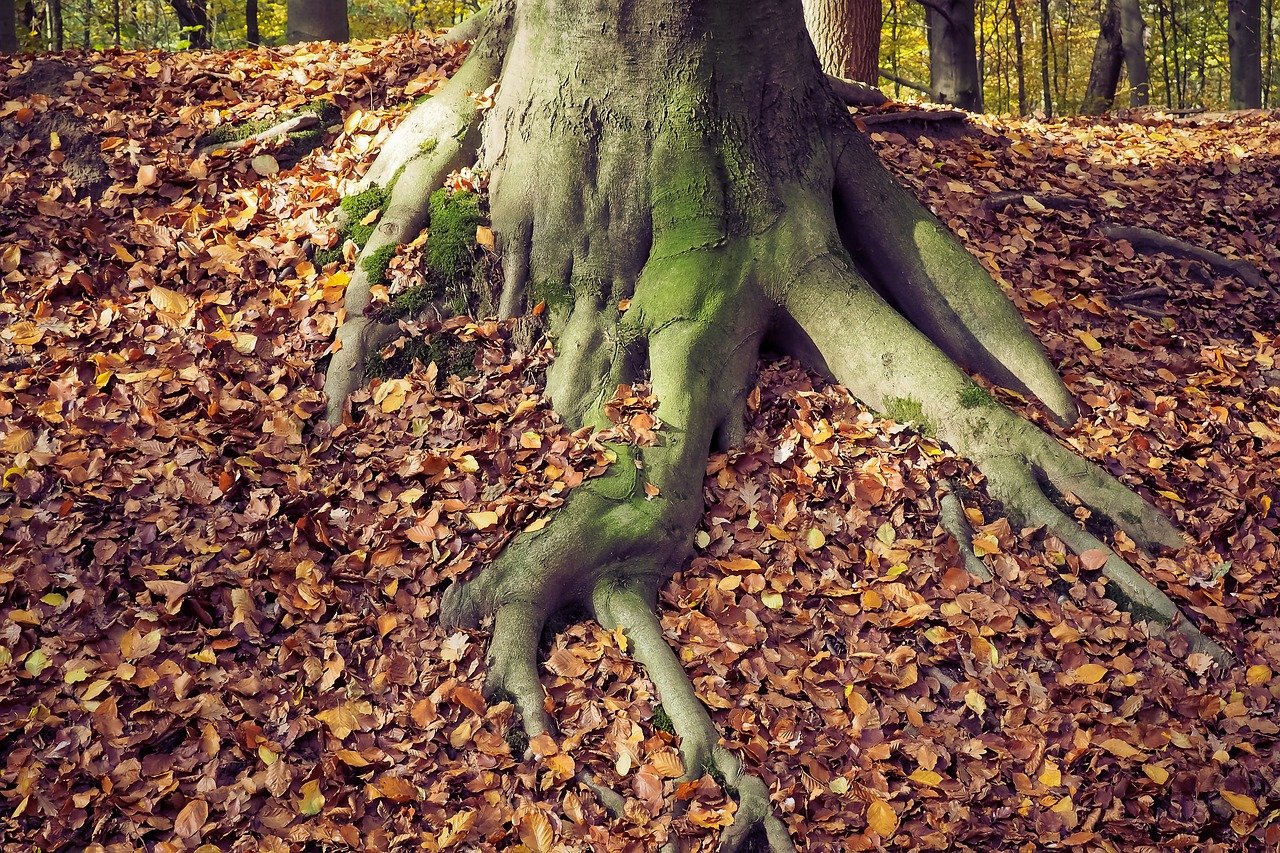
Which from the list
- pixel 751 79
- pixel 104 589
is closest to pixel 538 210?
pixel 751 79

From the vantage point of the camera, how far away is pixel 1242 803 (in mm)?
3674

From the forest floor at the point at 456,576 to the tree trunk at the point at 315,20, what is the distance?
14.0 feet

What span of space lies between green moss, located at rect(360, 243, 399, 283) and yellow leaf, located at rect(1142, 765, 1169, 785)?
3989 millimetres

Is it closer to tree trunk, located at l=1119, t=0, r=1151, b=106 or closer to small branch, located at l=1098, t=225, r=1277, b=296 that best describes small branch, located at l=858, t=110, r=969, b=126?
small branch, located at l=1098, t=225, r=1277, b=296

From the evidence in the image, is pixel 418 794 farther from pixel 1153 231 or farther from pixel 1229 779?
pixel 1153 231

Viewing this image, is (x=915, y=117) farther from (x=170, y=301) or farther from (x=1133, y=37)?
(x=1133, y=37)

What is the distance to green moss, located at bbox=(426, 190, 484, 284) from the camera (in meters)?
5.05

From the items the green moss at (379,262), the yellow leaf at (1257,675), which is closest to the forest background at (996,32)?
the green moss at (379,262)

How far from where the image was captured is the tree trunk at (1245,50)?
12.6m

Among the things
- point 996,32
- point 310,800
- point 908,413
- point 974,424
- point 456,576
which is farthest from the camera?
point 996,32

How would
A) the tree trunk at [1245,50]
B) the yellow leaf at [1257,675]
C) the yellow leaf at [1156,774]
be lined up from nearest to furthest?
the yellow leaf at [1156,774], the yellow leaf at [1257,675], the tree trunk at [1245,50]

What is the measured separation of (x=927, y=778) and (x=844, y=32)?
22.1 feet

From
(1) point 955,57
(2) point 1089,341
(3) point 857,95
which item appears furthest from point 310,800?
(1) point 955,57

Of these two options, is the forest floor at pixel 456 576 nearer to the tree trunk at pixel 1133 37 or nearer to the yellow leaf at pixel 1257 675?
the yellow leaf at pixel 1257 675
